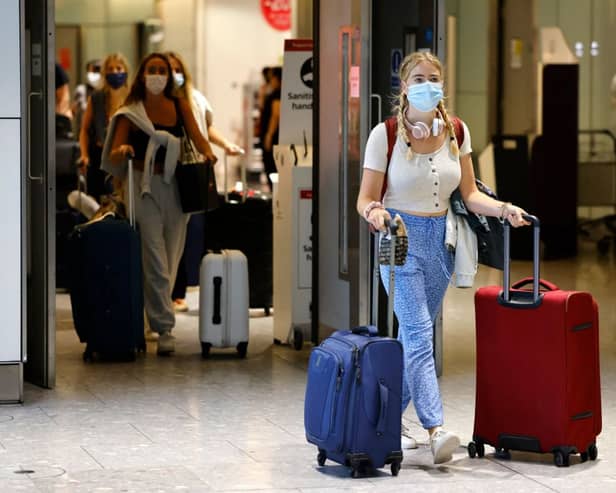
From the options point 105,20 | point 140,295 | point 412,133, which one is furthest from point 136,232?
point 105,20

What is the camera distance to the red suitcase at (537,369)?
18.4 feet

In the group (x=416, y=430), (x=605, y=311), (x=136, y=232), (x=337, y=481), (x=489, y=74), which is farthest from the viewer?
(x=489, y=74)

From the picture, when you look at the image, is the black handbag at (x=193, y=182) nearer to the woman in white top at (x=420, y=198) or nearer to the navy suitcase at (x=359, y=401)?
the woman in white top at (x=420, y=198)

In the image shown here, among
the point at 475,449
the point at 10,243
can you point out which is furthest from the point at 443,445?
the point at 10,243

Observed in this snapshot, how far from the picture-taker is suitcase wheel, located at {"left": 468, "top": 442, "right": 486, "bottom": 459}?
584 centimetres

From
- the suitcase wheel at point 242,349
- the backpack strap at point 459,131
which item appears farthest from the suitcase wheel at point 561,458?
the suitcase wheel at point 242,349

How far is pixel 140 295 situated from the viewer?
328 inches

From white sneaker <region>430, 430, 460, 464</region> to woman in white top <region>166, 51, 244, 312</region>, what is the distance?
147 inches

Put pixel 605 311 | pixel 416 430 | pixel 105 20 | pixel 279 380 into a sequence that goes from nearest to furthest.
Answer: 1. pixel 416 430
2. pixel 279 380
3. pixel 605 311
4. pixel 105 20

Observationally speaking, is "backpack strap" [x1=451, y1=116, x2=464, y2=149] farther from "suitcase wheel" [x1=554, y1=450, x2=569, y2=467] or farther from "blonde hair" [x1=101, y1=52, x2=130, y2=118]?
"blonde hair" [x1=101, y1=52, x2=130, y2=118]

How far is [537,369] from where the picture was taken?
18.5 feet

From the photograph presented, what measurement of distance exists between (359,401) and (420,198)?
89 centimetres

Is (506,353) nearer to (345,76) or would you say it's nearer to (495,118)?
(345,76)

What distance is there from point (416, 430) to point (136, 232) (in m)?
2.47
